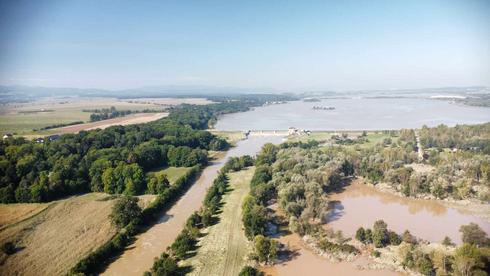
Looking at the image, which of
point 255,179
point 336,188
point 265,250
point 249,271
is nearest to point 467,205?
point 336,188

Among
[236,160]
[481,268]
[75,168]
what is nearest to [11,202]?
[75,168]

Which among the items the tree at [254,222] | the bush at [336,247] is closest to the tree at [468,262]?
the bush at [336,247]

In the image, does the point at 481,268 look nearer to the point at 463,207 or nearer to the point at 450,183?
the point at 463,207

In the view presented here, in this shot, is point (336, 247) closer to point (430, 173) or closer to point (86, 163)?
point (430, 173)

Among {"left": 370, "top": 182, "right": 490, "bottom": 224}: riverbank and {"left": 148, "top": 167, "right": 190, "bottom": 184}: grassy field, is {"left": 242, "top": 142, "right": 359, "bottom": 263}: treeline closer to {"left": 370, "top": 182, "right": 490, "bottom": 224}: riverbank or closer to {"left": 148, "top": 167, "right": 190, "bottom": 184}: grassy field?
{"left": 370, "top": 182, "right": 490, "bottom": 224}: riverbank

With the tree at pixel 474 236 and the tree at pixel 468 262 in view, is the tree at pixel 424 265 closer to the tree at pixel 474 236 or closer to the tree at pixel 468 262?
the tree at pixel 468 262

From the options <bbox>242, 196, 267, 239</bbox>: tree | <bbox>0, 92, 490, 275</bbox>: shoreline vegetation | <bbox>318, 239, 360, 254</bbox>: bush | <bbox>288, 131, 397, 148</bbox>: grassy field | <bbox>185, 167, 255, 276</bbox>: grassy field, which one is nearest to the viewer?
<bbox>185, 167, 255, 276</bbox>: grassy field

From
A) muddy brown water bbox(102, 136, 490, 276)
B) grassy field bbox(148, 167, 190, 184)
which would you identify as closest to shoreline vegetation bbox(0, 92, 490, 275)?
muddy brown water bbox(102, 136, 490, 276)
